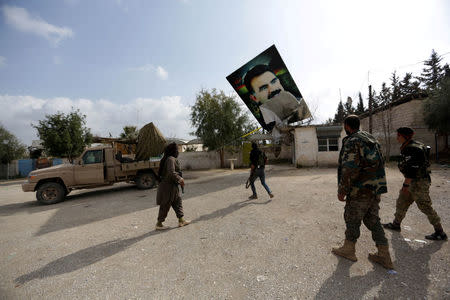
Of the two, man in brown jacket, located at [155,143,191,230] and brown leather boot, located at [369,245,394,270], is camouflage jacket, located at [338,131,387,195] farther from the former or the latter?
man in brown jacket, located at [155,143,191,230]

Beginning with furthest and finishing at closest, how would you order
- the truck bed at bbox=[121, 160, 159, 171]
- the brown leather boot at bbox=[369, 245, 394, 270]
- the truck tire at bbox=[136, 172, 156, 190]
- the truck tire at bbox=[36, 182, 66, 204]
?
the truck tire at bbox=[136, 172, 156, 190], the truck bed at bbox=[121, 160, 159, 171], the truck tire at bbox=[36, 182, 66, 204], the brown leather boot at bbox=[369, 245, 394, 270]

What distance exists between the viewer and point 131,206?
589 centimetres

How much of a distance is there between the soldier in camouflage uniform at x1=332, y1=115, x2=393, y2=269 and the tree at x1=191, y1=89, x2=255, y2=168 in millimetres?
13772

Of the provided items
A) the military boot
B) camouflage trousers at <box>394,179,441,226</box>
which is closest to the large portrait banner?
camouflage trousers at <box>394,179,441,226</box>

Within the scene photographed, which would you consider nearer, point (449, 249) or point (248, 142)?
point (449, 249)

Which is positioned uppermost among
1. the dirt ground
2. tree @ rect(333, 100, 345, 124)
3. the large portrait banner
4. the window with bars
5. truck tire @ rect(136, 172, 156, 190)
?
tree @ rect(333, 100, 345, 124)

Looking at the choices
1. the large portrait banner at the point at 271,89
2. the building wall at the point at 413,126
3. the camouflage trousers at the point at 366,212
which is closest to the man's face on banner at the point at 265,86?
the large portrait banner at the point at 271,89

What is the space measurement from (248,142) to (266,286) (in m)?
17.0

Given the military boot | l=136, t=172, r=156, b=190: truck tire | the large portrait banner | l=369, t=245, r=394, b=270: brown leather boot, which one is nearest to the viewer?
l=369, t=245, r=394, b=270: brown leather boot

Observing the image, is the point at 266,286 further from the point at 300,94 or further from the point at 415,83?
the point at 415,83

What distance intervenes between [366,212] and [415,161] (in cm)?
139

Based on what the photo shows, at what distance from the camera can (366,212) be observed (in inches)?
92.3

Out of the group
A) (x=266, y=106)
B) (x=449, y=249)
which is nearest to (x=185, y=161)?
(x=266, y=106)

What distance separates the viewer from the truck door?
721 centimetres
